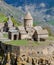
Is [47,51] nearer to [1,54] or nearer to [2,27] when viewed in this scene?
[1,54]

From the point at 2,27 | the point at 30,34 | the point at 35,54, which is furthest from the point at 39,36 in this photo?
the point at 2,27

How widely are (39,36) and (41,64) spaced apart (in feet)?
29.8

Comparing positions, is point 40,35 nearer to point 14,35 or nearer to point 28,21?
point 14,35

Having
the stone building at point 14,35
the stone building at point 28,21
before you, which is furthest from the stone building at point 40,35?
the stone building at point 28,21

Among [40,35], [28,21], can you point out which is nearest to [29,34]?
[40,35]

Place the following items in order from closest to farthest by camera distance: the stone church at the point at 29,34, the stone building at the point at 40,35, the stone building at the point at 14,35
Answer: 1. the stone building at the point at 40,35
2. the stone church at the point at 29,34
3. the stone building at the point at 14,35

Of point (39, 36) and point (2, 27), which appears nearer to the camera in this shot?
point (39, 36)

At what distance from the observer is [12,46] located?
59.5 m

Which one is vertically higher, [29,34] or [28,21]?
[28,21]

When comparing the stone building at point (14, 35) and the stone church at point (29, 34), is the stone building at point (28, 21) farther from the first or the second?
the stone building at point (14, 35)

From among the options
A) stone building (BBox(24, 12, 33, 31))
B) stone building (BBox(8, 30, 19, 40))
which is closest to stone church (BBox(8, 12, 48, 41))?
stone building (BBox(8, 30, 19, 40))

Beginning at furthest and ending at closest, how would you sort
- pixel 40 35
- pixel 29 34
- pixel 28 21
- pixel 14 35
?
1. pixel 28 21
2. pixel 29 34
3. pixel 14 35
4. pixel 40 35

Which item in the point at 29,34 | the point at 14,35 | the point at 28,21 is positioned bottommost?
the point at 14,35

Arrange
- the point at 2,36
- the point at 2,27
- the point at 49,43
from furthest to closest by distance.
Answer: the point at 2,27 < the point at 2,36 < the point at 49,43
